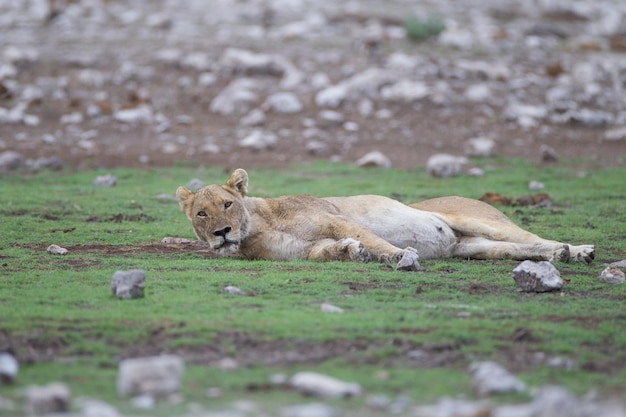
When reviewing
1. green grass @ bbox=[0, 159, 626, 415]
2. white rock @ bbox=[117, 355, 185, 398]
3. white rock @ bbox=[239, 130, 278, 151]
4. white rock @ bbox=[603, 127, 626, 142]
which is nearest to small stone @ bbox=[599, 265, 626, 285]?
green grass @ bbox=[0, 159, 626, 415]

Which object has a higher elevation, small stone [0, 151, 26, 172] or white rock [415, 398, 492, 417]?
small stone [0, 151, 26, 172]

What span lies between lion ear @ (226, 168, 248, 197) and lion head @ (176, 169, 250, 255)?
0.22 meters

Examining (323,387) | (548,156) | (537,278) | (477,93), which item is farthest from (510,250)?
(477,93)

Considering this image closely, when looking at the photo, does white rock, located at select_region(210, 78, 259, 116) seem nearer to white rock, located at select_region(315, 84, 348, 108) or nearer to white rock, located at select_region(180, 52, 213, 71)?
white rock, located at select_region(315, 84, 348, 108)

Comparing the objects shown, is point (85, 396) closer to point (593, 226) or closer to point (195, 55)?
point (593, 226)

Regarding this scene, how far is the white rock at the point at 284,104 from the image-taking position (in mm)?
19844

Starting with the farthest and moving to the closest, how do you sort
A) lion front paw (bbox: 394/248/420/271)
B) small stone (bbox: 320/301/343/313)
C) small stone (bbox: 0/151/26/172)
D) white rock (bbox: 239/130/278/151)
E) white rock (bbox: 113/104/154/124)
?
1. white rock (bbox: 113/104/154/124)
2. white rock (bbox: 239/130/278/151)
3. small stone (bbox: 0/151/26/172)
4. lion front paw (bbox: 394/248/420/271)
5. small stone (bbox: 320/301/343/313)

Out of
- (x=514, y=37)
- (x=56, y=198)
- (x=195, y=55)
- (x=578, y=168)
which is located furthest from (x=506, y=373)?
(x=514, y=37)

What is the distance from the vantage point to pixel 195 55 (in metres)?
23.1

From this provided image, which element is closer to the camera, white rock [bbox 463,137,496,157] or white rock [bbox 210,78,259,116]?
white rock [bbox 463,137,496,157]

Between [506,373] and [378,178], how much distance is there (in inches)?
409

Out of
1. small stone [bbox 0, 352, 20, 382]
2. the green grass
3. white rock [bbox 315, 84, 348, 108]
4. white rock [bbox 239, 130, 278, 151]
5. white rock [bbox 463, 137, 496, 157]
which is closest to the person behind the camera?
small stone [bbox 0, 352, 20, 382]

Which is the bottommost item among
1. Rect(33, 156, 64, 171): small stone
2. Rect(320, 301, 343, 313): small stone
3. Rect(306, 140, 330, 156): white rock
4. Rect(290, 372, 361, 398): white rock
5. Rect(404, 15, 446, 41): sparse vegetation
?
Rect(290, 372, 361, 398): white rock

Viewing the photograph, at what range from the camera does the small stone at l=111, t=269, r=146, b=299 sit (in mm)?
7254
